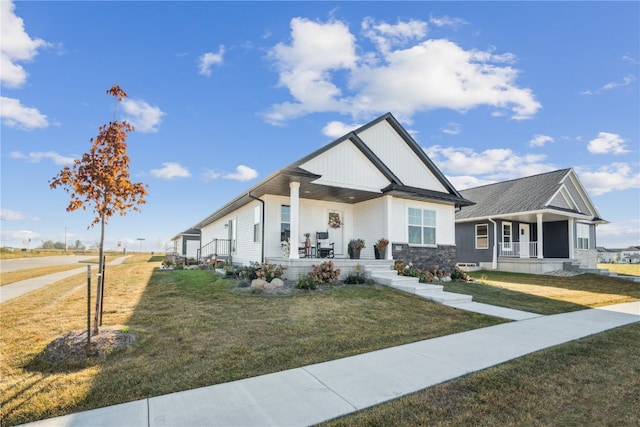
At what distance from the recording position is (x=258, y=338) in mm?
5594

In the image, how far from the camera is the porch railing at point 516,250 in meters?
21.5

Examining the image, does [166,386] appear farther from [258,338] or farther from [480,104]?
[480,104]

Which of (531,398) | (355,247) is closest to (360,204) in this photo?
(355,247)

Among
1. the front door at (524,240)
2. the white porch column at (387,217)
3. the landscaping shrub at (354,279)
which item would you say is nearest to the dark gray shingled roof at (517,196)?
the front door at (524,240)

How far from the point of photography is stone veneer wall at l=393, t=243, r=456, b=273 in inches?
549

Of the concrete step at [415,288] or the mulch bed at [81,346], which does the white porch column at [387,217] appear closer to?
the concrete step at [415,288]

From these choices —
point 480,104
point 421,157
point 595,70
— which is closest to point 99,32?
point 421,157

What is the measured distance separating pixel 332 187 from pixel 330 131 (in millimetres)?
4396

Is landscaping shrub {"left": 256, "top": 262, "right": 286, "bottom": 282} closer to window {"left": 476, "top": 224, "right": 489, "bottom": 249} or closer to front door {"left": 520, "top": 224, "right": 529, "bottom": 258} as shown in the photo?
window {"left": 476, "top": 224, "right": 489, "bottom": 249}

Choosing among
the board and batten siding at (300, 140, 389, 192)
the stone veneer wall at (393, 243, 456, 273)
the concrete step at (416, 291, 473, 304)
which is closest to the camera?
the concrete step at (416, 291, 473, 304)

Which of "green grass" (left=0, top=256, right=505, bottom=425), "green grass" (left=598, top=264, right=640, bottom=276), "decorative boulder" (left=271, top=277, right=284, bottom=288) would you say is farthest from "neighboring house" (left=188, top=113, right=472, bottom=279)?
"green grass" (left=598, top=264, right=640, bottom=276)

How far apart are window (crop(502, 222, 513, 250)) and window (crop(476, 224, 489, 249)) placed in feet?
3.25

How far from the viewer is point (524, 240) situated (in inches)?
898

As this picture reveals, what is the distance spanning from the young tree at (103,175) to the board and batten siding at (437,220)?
34.3 feet
